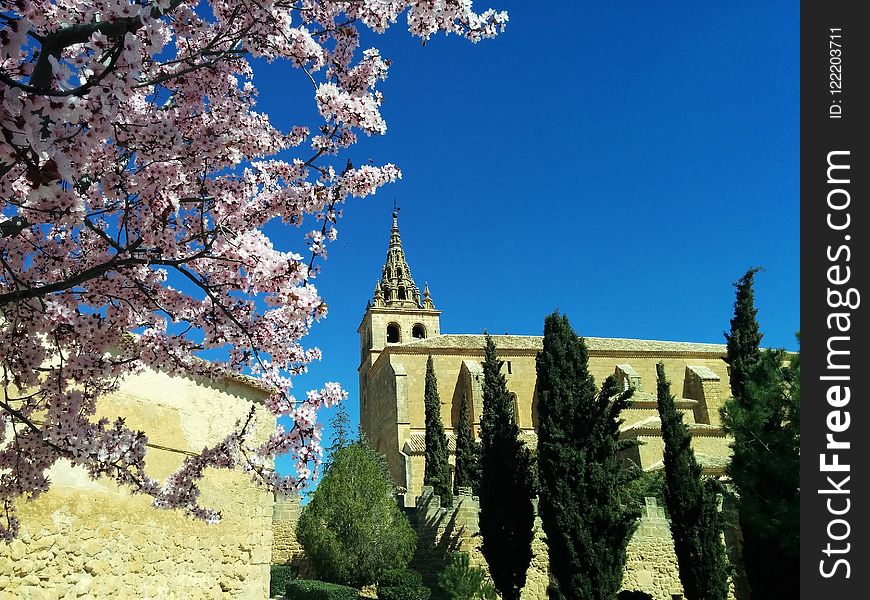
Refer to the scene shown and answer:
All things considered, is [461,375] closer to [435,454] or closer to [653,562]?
[435,454]

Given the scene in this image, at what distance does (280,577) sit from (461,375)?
20.2m

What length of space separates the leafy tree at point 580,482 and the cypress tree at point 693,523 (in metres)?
1.13

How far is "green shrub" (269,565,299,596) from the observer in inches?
622

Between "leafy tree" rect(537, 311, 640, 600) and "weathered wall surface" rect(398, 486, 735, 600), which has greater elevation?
"leafy tree" rect(537, 311, 640, 600)

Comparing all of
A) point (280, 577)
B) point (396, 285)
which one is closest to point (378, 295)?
point (396, 285)

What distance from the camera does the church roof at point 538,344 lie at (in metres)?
36.5

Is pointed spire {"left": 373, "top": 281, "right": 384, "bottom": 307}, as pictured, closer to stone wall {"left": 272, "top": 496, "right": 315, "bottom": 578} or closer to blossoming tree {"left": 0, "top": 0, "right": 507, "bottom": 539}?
stone wall {"left": 272, "top": 496, "right": 315, "bottom": 578}

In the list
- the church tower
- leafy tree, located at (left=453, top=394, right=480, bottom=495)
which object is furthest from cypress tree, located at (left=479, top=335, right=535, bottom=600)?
the church tower

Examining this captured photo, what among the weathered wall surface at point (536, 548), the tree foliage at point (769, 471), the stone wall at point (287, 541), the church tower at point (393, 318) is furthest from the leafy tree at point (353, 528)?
the church tower at point (393, 318)

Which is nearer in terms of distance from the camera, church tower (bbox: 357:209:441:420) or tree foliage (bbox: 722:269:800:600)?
tree foliage (bbox: 722:269:800:600)

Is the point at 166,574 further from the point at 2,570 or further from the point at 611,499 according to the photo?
the point at 611,499

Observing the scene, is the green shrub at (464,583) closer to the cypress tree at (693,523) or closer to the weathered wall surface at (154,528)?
the cypress tree at (693,523)

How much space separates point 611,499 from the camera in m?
14.7

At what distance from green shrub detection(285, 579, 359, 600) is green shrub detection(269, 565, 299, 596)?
0.51m
